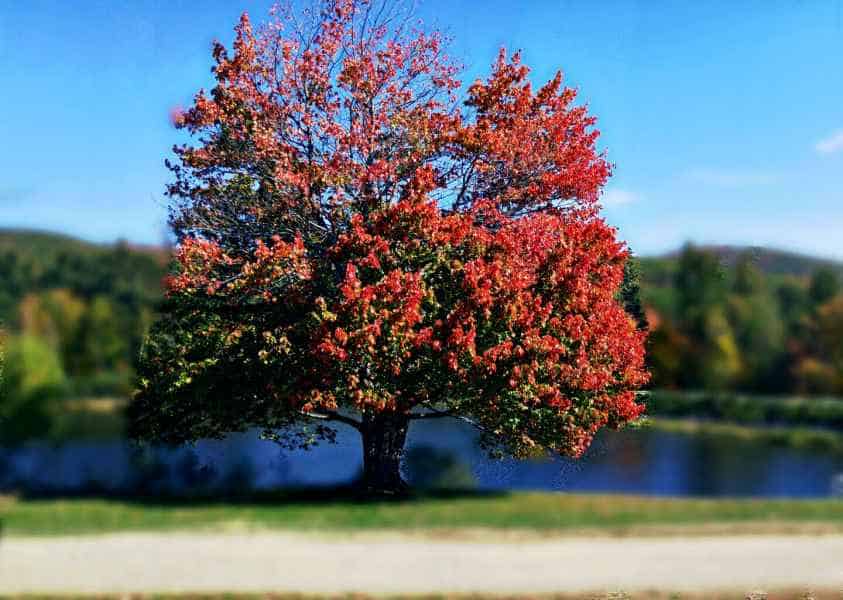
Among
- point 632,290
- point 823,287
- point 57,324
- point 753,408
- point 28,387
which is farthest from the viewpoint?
point 823,287

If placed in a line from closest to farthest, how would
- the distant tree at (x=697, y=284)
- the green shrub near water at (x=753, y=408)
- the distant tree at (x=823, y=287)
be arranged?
the distant tree at (x=697, y=284) → the green shrub near water at (x=753, y=408) → the distant tree at (x=823, y=287)

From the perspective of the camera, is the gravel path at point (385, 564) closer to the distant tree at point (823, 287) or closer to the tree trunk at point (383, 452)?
the tree trunk at point (383, 452)

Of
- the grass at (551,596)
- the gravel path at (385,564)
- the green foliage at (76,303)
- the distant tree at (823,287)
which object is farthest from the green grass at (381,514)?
the distant tree at (823,287)

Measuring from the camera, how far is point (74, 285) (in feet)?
23.5

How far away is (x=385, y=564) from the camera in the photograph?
→ 7.34m

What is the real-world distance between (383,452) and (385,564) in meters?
1.57

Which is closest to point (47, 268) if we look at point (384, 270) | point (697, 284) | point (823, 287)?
point (384, 270)

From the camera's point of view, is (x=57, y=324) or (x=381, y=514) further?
(x=381, y=514)

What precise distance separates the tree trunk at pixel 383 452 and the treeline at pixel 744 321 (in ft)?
10.3

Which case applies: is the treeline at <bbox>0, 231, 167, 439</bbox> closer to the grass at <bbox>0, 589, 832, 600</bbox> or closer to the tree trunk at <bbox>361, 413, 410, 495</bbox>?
the grass at <bbox>0, 589, 832, 600</bbox>

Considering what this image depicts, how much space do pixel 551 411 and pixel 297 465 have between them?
3150 mm

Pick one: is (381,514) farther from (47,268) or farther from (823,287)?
(823,287)

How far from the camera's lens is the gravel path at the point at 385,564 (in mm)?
6867

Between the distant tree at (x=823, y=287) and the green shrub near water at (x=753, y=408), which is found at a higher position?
the distant tree at (x=823, y=287)
